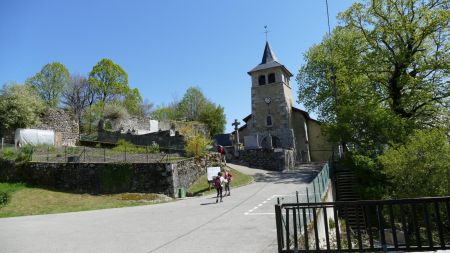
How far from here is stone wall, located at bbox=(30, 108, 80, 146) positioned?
3117 centimetres

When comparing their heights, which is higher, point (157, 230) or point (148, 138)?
point (148, 138)

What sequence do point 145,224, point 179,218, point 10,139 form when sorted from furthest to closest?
point 10,139 < point 179,218 < point 145,224

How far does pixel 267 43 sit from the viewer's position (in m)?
41.9

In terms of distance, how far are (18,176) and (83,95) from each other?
96.3 feet

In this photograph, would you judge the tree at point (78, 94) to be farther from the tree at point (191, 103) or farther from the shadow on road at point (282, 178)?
the shadow on road at point (282, 178)

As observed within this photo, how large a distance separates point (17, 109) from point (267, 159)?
22.8m

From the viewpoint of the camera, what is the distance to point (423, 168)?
15.6m

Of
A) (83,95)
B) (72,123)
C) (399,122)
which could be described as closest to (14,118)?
(72,123)

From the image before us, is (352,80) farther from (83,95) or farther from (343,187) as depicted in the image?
(83,95)

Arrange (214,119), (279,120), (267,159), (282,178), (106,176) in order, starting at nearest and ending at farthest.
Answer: (106,176) → (282,178) → (267,159) → (279,120) → (214,119)

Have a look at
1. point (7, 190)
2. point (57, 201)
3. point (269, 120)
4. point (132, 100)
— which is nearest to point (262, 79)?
point (269, 120)

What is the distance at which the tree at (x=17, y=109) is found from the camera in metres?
27.3

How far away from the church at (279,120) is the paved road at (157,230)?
22.6 meters

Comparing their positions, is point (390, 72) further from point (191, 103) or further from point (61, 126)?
point (191, 103)
